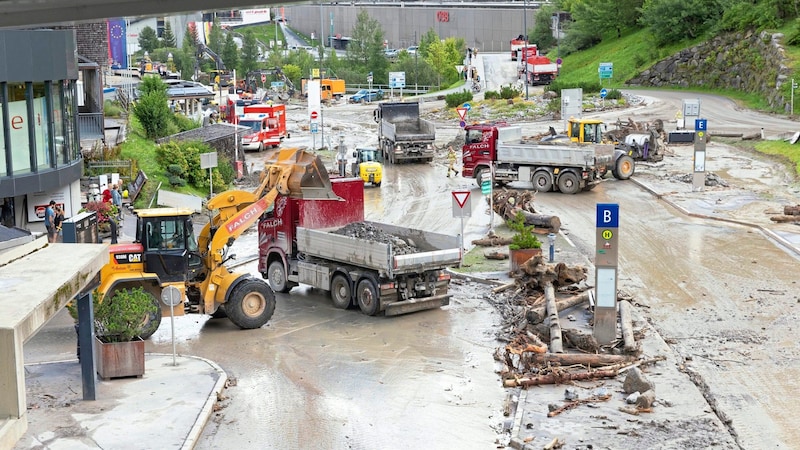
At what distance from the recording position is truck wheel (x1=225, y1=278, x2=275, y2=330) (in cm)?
2356

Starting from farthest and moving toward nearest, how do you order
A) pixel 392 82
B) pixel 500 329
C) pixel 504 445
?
1. pixel 392 82
2. pixel 500 329
3. pixel 504 445

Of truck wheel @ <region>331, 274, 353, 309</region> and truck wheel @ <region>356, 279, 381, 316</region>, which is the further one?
truck wheel @ <region>331, 274, 353, 309</region>

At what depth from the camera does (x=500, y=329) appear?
78.0 feet

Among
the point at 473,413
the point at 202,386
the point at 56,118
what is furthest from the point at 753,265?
the point at 56,118

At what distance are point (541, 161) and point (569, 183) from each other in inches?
54.0

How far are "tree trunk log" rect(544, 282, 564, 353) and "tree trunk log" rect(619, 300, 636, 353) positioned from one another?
3.81 feet

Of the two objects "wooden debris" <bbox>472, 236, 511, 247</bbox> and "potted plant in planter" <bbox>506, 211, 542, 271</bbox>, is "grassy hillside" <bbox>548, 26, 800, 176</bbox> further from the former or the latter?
"potted plant in planter" <bbox>506, 211, 542, 271</bbox>

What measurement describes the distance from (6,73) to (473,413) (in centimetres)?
1957

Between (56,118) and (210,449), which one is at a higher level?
(56,118)

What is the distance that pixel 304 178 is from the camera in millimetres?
25438

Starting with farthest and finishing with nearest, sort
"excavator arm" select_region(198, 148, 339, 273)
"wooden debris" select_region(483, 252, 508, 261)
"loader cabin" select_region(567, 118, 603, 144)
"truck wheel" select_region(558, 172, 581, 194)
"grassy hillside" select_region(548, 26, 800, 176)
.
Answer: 1. "grassy hillside" select_region(548, 26, 800, 176)
2. "loader cabin" select_region(567, 118, 603, 144)
3. "truck wheel" select_region(558, 172, 581, 194)
4. "wooden debris" select_region(483, 252, 508, 261)
5. "excavator arm" select_region(198, 148, 339, 273)

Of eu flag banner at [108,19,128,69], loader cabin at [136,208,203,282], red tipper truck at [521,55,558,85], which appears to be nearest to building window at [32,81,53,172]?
loader cabin at [136,208,203,282]

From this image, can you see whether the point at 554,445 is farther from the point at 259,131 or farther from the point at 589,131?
the point at 259,131

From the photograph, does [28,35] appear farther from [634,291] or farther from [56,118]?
[634,291]
